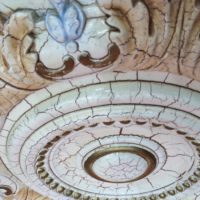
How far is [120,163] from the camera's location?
1094mm

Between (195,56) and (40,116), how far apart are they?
1.05 feet

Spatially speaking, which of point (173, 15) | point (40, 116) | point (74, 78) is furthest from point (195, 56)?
point (40, 116)

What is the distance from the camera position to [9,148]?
3.44 feet

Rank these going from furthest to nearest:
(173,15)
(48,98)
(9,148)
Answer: (9,148)
(48,98)
(173,15)

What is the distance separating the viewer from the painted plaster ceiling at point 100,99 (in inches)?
30.6

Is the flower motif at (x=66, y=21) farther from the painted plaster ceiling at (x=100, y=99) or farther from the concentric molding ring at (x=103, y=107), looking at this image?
the concentric molding ring at (x=103, y=107)

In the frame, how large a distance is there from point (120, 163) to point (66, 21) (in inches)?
16.9

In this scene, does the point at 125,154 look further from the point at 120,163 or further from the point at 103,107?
the point at 103,107

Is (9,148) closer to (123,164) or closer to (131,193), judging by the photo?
(123,164)

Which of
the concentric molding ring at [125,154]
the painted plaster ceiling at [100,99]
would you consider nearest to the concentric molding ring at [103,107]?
the painted plaster ceiling at [100,99]

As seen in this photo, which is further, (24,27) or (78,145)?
(78,145)

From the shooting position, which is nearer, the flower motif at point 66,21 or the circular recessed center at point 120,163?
the flower motif at point 66,21

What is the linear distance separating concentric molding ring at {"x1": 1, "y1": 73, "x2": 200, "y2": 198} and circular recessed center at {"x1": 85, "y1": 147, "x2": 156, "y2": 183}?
131 millimetres

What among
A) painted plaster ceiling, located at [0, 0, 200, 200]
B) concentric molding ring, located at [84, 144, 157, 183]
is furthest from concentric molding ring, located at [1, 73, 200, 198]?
concentric molding ring, located at [84, 144, 157, 183]
